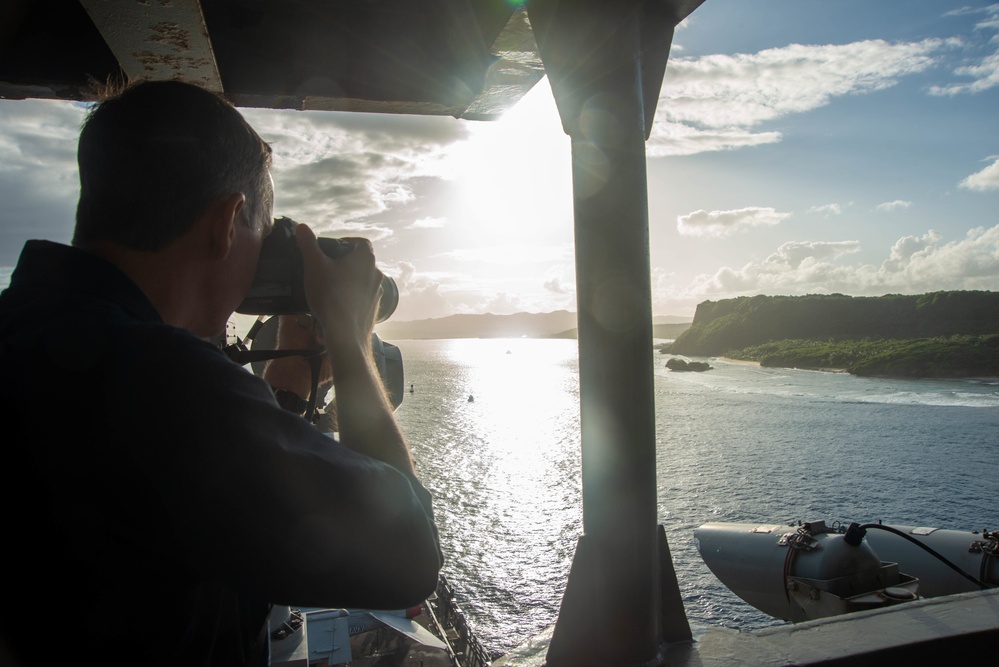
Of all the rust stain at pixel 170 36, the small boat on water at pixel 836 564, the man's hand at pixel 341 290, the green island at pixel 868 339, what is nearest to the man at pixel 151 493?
the man's hand at pixel 341 290

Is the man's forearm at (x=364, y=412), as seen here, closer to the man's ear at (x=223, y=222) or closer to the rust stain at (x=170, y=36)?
the man's ear at (x=223, y=222)

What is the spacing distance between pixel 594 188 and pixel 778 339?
103375mm

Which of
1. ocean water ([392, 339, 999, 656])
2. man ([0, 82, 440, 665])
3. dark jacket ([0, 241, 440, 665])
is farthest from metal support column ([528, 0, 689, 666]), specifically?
ocean water ([392, 339, 999, 656])

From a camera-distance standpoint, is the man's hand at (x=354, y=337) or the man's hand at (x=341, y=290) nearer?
the man's hand at (x=354, y=337)

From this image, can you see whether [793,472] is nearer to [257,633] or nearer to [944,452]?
[944,452]

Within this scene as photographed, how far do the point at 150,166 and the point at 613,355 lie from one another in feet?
5.05

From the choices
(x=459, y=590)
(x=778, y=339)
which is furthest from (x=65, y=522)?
(x=778, y=339)

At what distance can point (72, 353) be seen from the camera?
0.67 metres

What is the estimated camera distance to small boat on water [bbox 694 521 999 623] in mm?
4873

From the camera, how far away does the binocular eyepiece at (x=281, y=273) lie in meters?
1.16

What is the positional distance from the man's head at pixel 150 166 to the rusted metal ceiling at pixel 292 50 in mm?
1523

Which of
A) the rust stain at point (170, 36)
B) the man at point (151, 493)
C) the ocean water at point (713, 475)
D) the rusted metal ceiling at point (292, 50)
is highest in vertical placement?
the rusted metal ceiling at point (292, 50)

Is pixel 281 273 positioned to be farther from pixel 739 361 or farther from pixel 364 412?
pixel 739 361

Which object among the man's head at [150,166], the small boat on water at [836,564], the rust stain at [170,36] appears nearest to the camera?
the man's head at [150,166]
